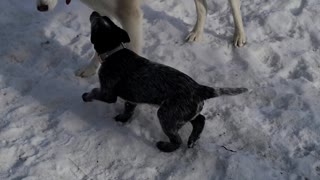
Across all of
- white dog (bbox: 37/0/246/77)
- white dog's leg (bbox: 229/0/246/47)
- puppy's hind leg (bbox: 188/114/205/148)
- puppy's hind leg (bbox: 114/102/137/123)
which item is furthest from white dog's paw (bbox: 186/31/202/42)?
puppy's hind leg (bbox: 188/114/205/148)

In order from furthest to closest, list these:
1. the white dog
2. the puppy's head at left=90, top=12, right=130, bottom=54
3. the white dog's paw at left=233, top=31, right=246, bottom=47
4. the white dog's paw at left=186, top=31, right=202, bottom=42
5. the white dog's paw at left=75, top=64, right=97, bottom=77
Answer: the white dog's paw at left=186, top=31, right=202, bottom=42, the white dog's paw at left=233, top=31, right=246, bottom=47, the white dog's paw at left=75, top=64, right=97, bottom=77, the white dog, the puppy's head at left=90, top=12, right=130, bottom=54

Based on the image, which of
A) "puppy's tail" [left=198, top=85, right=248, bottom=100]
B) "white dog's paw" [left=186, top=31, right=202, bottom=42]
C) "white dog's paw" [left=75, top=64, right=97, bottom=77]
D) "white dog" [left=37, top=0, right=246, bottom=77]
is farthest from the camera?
"white dog's paw" [left=186, top=31, right=202, bottom=42]

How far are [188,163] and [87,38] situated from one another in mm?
2125

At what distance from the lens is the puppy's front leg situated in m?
3.35

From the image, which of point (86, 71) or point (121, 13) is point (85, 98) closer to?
point (86, 71)

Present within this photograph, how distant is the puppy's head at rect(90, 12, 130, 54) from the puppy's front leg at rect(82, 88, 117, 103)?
1.05 ft

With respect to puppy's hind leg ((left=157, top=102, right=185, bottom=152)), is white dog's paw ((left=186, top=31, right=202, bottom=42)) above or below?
below

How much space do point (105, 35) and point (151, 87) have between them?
0.54 meters

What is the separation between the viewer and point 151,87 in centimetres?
317

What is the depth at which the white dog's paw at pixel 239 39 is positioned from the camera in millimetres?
4555

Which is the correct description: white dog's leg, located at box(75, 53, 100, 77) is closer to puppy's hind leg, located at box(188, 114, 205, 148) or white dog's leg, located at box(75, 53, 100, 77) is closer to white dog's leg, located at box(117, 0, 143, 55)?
white dog's leg, located at box(117, 0, 143, 55)

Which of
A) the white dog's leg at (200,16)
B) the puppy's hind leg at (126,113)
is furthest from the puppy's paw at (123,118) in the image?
the white dog's leg at (200,16)

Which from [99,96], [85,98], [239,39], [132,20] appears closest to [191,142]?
[99,96]

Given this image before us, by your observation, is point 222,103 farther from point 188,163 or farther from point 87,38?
point 87,38
